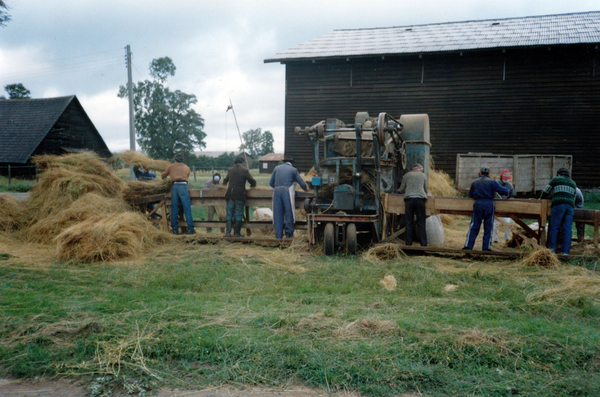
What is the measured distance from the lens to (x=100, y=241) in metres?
7.52

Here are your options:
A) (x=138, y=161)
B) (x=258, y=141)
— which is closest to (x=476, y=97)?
(x=138, y=161)

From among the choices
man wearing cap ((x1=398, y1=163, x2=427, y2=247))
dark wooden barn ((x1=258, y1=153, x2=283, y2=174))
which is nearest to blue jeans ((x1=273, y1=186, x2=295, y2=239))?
man wearing cap ((x1=398, y1=163, x2=427, y2=247))

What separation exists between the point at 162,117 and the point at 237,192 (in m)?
35.0

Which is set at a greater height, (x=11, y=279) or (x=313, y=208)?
(x=313, y=208)

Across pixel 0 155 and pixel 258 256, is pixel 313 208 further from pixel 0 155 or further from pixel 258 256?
pixel 0 155

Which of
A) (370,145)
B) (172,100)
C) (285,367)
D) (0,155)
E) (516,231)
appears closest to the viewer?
(285,367)

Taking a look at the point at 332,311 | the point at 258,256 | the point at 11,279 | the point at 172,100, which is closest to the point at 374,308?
the point at 332,311

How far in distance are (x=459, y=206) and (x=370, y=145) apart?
84.9 inches

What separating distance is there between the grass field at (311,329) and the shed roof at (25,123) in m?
22.6

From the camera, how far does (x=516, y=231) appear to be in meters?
8.15

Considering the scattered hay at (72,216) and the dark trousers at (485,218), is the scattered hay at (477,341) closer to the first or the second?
the dark trousers at (485,218)

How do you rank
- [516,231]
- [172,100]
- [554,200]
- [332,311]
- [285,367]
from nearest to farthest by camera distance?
[285,367], [332,311], [554,200], [516,231], [172,100]

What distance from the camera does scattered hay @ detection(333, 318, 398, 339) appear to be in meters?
3.95

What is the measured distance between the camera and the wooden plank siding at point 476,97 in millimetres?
18141
